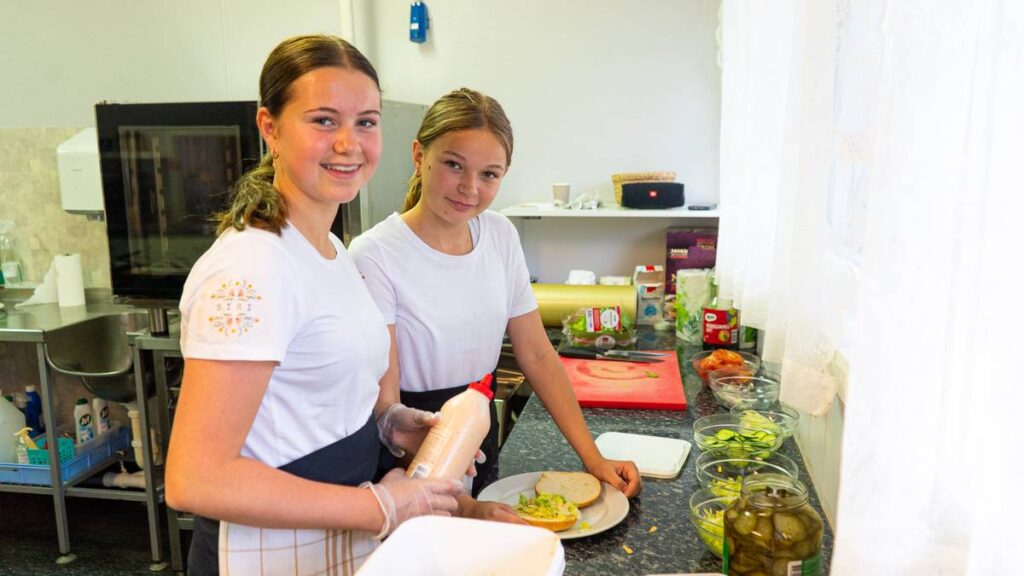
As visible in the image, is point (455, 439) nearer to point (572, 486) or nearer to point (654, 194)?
point (572, 486)

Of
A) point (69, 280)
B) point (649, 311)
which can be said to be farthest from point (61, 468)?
point (649, 311)

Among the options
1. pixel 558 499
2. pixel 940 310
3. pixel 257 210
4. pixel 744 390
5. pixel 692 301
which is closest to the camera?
pixel 940 310

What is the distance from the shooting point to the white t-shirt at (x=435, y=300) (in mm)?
1637

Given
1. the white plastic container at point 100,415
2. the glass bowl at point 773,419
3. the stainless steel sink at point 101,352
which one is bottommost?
the white plastic container at point 100,415

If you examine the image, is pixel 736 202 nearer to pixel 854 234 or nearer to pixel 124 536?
pixel 854 234

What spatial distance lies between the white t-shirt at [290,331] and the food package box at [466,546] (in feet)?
1.03

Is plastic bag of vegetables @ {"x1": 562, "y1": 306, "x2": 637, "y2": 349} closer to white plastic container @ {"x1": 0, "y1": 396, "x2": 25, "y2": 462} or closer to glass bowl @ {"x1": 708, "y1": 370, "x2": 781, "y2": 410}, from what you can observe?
glass bowl @ {"x1": 708, "y1": 370, "x2": 781, "y2": 410}

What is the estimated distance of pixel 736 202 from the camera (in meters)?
2.32

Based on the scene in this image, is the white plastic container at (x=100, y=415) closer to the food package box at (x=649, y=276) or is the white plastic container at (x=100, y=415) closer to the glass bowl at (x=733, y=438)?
the food package box at (x=649, y=276)

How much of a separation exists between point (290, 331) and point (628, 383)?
4.27 feet

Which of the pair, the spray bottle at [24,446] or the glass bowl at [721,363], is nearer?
the glass bowl at [721,363]

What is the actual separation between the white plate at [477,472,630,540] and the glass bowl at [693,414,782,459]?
26cm

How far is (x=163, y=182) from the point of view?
2910mm

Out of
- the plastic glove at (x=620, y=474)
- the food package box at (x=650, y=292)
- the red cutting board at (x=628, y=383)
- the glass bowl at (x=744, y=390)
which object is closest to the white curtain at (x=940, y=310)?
the plastic glove at (x=620, y=474)
